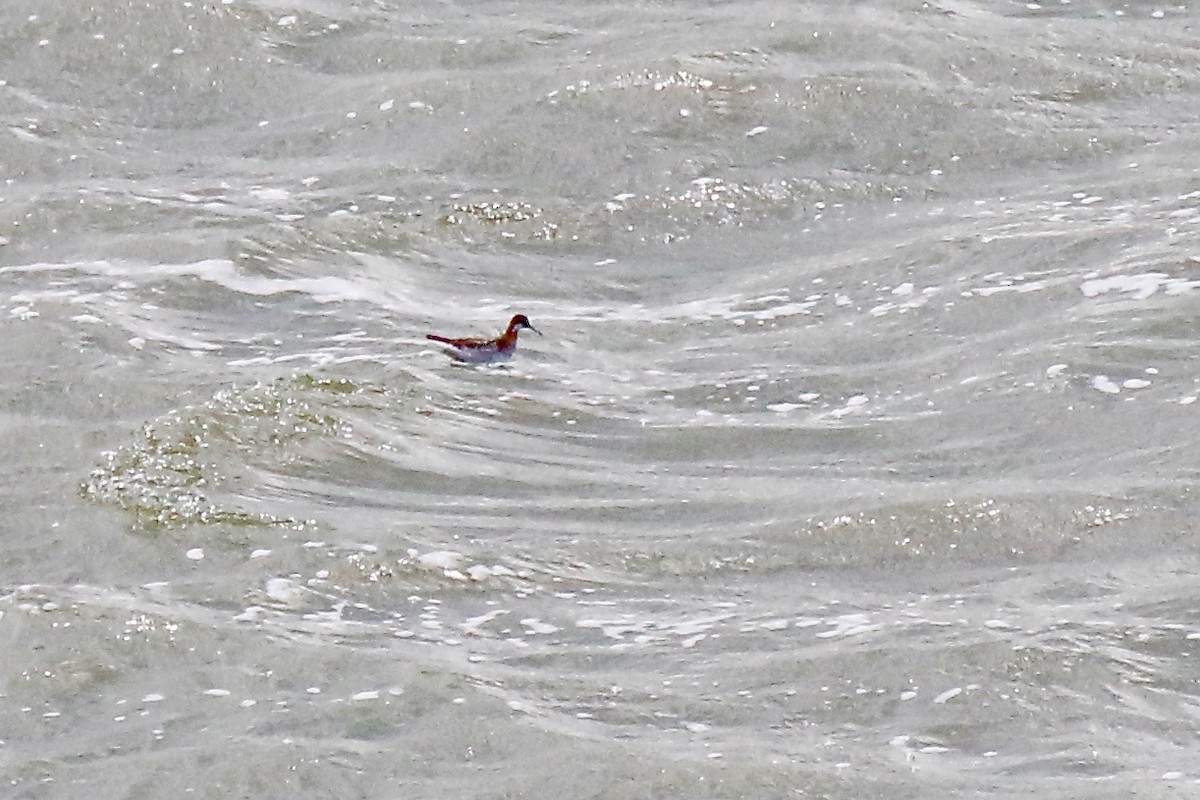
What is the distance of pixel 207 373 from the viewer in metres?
6.29

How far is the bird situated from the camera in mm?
6336

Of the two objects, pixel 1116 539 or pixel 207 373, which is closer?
pixel 1116 539

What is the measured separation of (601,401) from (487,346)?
420 mm

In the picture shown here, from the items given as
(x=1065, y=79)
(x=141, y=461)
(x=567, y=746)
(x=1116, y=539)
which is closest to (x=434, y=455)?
(x=141, y=461)

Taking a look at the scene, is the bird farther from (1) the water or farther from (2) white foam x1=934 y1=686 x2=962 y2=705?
(2) white foam x1=934 y1=686 x2=962 y2=705

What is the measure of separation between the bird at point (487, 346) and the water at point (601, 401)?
0.20ft

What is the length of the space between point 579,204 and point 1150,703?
3.51 metres

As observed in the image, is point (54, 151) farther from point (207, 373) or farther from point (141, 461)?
point (141, 461)

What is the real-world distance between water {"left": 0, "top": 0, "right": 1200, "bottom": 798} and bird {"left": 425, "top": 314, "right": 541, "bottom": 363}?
0.20ft

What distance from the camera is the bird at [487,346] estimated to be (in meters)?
6.34

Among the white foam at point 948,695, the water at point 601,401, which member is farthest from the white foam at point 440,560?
the white foam at point 948,695

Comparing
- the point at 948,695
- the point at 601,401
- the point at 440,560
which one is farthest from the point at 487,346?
the point at 948,695

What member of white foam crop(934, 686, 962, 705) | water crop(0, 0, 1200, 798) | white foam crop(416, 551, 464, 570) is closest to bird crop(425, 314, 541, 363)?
water crop(0, 0, 1200, 798)

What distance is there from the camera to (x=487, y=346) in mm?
6328
